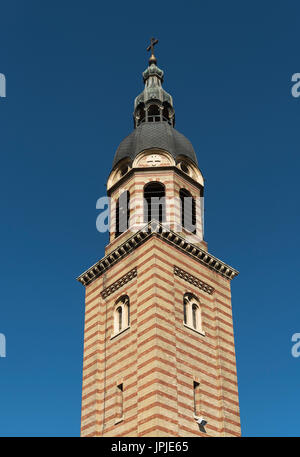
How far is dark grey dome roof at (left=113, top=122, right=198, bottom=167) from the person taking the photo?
40.4 metres

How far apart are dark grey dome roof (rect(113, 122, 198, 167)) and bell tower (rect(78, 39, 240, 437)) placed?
0.31ft

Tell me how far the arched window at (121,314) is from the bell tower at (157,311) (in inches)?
2.4

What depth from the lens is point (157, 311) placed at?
31562mm

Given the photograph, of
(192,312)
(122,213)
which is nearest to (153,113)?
(122,213)

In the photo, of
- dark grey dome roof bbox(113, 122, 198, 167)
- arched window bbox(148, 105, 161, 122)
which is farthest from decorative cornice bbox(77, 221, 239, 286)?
arched window bbox(148, 105, 161, 122)

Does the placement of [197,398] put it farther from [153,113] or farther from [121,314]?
[153,113]

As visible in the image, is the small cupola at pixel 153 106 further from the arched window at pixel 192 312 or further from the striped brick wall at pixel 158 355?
the arched window at pixel 192 312

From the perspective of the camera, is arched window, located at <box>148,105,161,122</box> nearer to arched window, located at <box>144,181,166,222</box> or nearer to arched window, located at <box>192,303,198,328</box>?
arched window, located at <box>144,181,166,222</box>

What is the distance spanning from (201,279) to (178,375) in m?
6.97

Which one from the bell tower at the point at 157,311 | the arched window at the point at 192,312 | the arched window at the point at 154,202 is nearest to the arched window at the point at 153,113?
the bell tower at the point at 157,311

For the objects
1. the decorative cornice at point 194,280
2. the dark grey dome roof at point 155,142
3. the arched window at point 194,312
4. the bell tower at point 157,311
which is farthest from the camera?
the dark grey dome roof at point 155,142

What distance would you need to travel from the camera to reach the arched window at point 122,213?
38.2 metres
